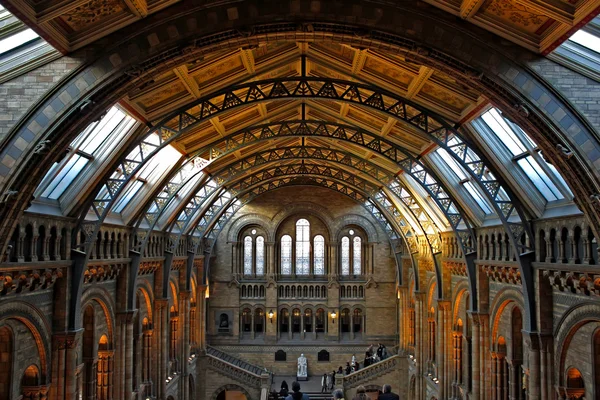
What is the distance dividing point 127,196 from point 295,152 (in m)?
11.6

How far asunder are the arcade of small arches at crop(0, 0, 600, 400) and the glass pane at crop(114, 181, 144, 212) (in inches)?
4.7

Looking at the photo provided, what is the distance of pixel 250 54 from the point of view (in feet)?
57.0

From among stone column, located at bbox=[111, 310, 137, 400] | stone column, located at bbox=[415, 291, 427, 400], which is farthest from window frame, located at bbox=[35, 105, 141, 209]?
stone column, located at bbox=[415, 291, 427, 400]

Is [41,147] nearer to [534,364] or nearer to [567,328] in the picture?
[567,328]

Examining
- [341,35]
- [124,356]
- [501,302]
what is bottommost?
[124,356]

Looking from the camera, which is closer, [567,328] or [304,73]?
[567,328]

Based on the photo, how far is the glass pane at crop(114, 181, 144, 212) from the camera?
2442 cm

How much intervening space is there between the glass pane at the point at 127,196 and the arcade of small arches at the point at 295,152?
0.40ft

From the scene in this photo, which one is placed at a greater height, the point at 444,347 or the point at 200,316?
the point at 200,316

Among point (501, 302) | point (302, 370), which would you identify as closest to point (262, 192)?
point (302, 370)

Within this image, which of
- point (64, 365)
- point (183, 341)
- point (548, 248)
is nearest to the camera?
point (548, 248)

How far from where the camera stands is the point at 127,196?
2500 cm

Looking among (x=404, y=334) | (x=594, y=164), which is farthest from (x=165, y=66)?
(x=404, y=334)

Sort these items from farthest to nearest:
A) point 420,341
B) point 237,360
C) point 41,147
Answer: point 237,360
point 420,341
point 41,147
